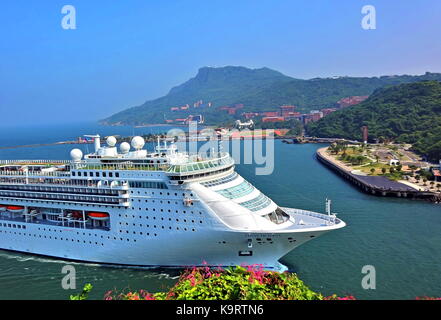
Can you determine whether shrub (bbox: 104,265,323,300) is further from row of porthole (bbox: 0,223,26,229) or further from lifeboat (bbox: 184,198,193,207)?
row of porthole (bbox: 0,223,26,229)

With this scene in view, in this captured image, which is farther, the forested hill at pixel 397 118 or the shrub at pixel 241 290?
the forested hill at pixel 397 118

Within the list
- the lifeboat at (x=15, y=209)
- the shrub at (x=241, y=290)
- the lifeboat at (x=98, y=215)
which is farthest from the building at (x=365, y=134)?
the shrub at (x=241, y=290)

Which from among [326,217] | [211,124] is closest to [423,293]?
[326,217]

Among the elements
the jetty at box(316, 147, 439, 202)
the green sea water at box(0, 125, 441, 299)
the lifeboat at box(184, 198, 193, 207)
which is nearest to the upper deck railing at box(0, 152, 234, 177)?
the lifeboat at box(184, 198, 193, 207)

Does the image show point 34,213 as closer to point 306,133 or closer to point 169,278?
point 169,278

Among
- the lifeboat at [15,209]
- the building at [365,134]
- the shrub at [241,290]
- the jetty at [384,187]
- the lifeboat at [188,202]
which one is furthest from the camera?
the building at [365,134]

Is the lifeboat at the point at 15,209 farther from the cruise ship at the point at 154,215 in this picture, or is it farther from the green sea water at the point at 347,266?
the green sea water at the point at 347,266
